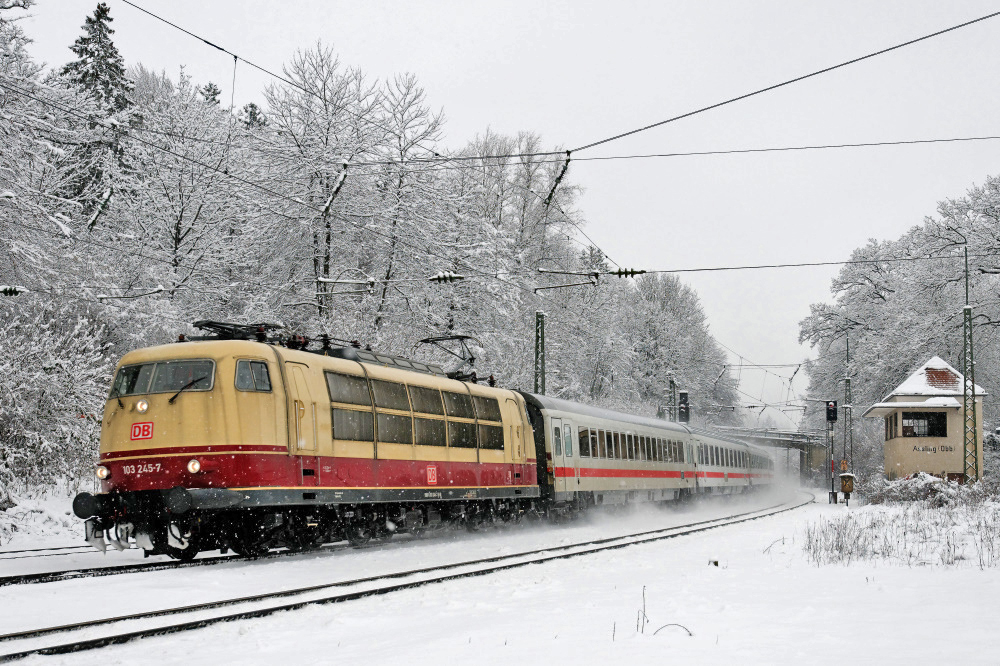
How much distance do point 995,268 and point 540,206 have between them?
19.5 meters

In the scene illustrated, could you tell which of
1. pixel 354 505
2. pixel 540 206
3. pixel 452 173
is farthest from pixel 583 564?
pixel 540 206

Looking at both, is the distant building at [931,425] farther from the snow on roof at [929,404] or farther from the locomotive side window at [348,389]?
the locomotive side window at [348,389]

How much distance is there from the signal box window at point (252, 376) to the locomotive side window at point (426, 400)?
369 cm

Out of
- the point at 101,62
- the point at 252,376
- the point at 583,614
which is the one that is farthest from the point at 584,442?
the point at 101,62

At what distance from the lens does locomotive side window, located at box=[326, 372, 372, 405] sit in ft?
47.1

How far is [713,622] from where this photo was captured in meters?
8.16

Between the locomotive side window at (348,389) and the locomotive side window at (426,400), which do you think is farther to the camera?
the locomotive side window at (426,400)

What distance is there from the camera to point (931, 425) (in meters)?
36.4

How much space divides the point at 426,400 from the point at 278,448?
4.25 meters

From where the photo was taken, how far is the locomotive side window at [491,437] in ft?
62.5

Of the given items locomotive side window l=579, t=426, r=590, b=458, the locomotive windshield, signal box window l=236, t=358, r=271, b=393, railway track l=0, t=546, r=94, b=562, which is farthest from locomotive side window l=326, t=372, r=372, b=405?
locomotive side window l=579, t=426, r=590, b=458

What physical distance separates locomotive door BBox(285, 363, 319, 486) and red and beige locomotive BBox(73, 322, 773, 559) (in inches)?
0.9

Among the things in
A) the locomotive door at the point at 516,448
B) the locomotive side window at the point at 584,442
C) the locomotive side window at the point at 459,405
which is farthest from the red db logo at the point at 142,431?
the locomotive side window at the point at 584,442

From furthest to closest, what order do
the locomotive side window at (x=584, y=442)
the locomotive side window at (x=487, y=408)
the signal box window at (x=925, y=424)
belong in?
the signal box window at (x=925, y=424) → the locomotive side window at (x=584, y=442) → the locomotive side window at (x=487, y=408)
